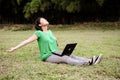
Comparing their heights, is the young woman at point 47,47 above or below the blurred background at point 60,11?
above

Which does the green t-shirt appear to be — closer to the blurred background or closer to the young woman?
the young woman

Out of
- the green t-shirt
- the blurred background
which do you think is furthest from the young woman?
the blurred background

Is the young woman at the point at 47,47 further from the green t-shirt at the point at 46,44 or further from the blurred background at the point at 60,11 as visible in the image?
the blurred background at the point at 60,11

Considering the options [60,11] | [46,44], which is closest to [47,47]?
[46,44]

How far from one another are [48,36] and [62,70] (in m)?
1.36

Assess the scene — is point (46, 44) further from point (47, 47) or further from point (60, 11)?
point (60, 11)

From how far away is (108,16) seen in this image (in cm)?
2461

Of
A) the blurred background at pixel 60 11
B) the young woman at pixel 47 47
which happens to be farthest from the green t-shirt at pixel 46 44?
the blurred background at pixel 60 11

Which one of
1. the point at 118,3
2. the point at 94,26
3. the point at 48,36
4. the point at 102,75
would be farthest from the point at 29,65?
the point at 118,3

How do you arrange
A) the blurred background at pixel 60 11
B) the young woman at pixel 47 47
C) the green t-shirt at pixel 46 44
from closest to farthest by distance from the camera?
the young woman at pixel 47 47 < the green t-shirt at pixel 46 44 < the blurred background at pixel 60 11

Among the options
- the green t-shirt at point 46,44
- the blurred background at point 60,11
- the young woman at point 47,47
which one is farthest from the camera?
the blurred background at point 60,11

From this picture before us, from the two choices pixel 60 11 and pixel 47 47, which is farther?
pixel 60 11

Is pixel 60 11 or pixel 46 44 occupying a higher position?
pixel 46 44

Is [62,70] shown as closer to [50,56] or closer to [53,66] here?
[53,66]
